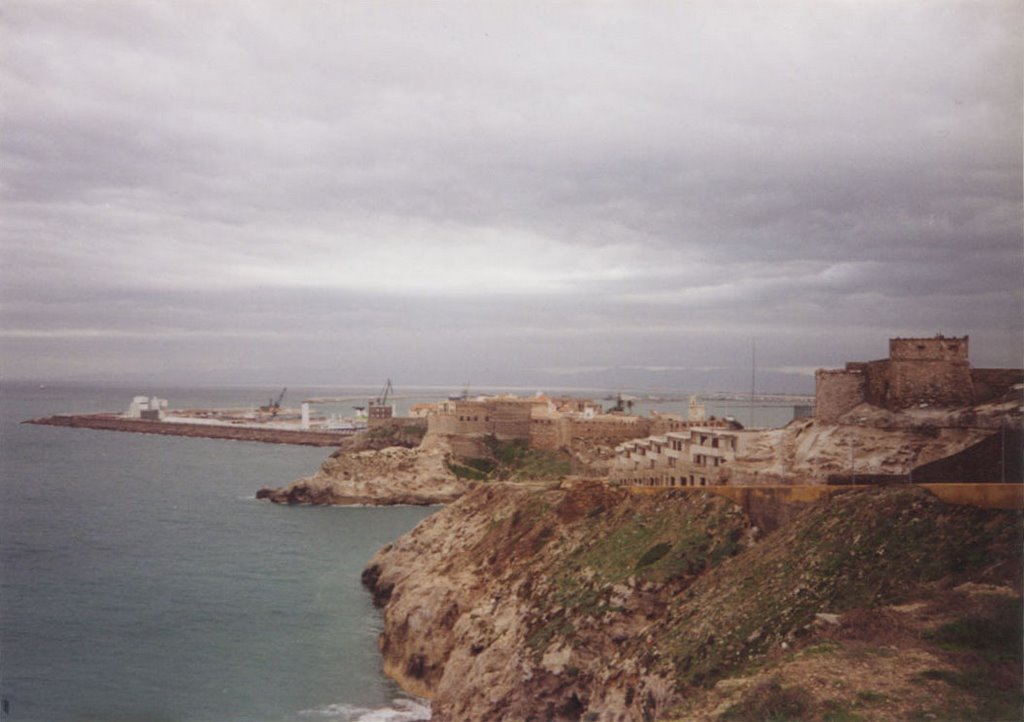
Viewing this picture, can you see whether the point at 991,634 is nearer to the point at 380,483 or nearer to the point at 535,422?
the point at 380,483

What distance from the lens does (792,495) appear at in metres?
24.1

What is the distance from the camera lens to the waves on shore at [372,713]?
28119mm

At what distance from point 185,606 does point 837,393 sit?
3341 centimetres

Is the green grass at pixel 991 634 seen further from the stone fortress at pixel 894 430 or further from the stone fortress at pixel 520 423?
the stone fortress at pixel 520 423

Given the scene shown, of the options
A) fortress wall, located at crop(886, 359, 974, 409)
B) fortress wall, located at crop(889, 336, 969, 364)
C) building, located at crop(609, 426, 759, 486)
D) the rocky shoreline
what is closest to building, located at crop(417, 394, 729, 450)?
the rocky shoreline

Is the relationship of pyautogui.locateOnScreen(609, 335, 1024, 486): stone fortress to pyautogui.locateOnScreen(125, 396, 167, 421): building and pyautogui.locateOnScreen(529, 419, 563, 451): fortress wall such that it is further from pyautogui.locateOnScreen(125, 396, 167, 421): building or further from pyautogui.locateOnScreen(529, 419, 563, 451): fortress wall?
pyautogui.locateOnScreen(125, 396, 167, 421): building

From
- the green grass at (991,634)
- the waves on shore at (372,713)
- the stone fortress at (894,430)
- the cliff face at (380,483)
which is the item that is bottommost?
the waves on shore at (372,713)

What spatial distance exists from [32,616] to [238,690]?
15619mm

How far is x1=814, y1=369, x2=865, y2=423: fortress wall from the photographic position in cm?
2847

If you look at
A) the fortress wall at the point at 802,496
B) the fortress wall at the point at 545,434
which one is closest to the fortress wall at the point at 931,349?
the fortress wall at the point at 802,496

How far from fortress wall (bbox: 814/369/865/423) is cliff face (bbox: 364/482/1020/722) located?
18.2ft

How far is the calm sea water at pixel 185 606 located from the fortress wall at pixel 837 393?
1810cm

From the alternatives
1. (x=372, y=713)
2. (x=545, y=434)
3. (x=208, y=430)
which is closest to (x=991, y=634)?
(x=372, y=713)

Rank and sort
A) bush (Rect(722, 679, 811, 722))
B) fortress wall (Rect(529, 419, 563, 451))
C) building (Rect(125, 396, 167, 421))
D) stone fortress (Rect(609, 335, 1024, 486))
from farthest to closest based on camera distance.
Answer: building (Rect(125, 396, 167, 421)), fortress wall (Rect(529, 419, 563, 451)), stone fortress (Rect(609, 335, 1024, 486)), bush (Rect(722, 679, 811, 722))
